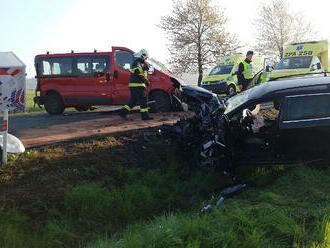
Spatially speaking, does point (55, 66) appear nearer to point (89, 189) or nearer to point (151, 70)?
point (151, 70)

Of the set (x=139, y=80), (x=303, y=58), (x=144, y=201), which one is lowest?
(x=144, y=201)

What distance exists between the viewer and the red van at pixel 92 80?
1097 cm

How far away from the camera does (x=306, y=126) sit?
17.8ft

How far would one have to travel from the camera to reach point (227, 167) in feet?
18.6

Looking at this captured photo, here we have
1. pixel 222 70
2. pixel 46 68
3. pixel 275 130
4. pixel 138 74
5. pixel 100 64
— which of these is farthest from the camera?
pixel 222 70

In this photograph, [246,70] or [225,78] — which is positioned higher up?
[246,70]

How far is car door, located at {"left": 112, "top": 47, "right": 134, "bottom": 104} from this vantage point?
1141 cm

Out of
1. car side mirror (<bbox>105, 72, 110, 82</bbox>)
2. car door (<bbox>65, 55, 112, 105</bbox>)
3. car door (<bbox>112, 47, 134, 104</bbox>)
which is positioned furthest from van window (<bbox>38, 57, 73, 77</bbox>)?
car door (<bbox>112, 47, 134, 104</bbox>)

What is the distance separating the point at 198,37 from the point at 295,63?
1387 cm

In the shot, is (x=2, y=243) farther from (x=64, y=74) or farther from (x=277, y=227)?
(x=64, y=74)

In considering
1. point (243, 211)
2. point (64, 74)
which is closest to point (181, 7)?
point (64, 74)

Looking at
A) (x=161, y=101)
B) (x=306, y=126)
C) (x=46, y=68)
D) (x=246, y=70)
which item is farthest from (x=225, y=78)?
(x=306, y=126)

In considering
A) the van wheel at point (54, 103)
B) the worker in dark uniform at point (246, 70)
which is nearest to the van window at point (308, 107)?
the worker in dark uniform at point (246, 70)

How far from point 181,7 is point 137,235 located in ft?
88.7
